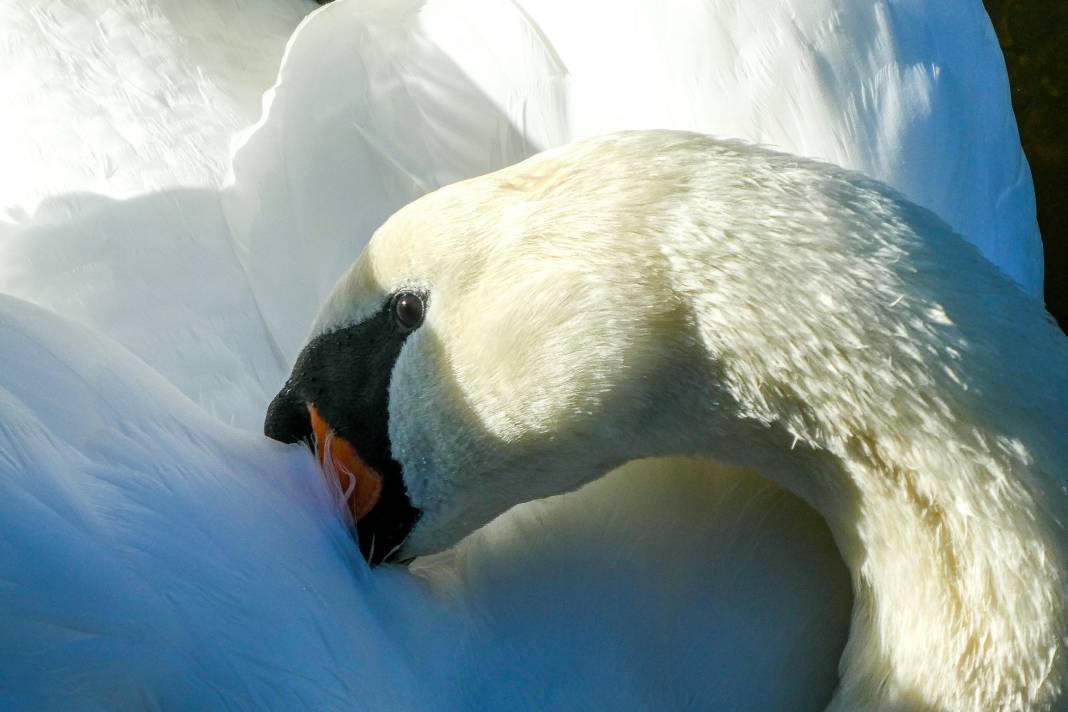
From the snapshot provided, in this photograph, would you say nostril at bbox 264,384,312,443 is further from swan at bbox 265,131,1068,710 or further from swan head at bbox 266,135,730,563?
swan at bbox 265,131,1068,710

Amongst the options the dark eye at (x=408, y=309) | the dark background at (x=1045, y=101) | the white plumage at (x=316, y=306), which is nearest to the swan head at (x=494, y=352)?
the dark eye at (x=408, y=309)

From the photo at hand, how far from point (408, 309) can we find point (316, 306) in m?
0.45

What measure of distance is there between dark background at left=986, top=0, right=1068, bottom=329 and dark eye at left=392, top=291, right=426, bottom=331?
7.43ft

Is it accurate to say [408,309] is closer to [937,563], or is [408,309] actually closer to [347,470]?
[347,470]

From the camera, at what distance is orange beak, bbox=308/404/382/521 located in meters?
2.21

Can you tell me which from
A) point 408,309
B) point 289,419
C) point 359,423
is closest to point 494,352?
point 408,309

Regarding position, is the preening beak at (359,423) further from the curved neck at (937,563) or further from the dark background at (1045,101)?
the dark background at (1045,101)

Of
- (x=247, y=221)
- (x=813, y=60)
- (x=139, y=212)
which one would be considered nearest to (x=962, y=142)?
(x=813, y=60)

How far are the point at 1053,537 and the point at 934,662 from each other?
0.23 metres

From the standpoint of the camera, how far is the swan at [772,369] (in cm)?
173

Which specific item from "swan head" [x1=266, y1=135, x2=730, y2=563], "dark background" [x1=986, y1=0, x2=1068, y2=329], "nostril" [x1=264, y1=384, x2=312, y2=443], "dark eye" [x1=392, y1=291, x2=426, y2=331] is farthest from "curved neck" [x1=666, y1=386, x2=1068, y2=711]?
"dark background" [x1=986, y1=0, x2=1068, y2=329]

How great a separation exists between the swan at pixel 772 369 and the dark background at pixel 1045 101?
2.16 m

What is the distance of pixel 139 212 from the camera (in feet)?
8.40

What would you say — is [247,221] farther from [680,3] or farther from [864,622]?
[864,622]
